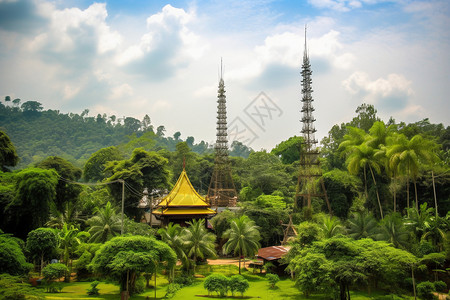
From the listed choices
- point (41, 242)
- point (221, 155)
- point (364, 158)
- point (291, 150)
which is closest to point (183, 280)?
point (41, 242)

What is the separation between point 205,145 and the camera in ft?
495

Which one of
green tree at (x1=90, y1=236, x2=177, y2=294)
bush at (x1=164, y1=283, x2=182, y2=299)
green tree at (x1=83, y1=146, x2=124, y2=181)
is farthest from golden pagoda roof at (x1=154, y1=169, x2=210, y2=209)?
green tree at (x1=83, y1=146, x2=124, y2=181)

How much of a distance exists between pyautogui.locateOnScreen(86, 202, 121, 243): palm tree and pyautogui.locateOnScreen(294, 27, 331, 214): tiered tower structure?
17524 mm

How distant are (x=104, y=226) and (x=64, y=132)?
375 feet

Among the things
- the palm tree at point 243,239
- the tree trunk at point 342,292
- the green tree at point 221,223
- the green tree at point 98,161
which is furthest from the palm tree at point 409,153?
the green tree at point 98,161

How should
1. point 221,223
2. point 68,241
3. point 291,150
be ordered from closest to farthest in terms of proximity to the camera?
point 68,241 → point 221,223 → point 291,150

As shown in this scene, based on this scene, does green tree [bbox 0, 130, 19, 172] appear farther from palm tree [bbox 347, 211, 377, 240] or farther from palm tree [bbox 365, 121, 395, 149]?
palm tree [bbox 365, 121, 395, 149]

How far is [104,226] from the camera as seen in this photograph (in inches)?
1011

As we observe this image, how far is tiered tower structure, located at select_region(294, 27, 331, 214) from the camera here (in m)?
34.7

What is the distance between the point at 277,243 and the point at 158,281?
13.8 metres

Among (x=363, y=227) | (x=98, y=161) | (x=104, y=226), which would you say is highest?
(x=98, y=161)

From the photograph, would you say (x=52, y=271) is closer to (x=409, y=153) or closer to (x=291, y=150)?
(x=409, y=153)

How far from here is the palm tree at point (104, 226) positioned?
A: 25.5 meters

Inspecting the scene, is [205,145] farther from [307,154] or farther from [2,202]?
[2,202]
